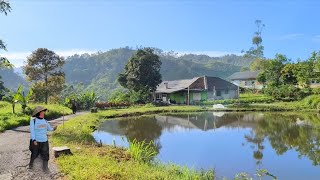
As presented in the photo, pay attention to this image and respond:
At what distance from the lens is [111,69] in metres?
121

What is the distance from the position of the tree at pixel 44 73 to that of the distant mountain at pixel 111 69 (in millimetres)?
55989

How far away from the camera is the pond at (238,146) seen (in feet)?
40.6

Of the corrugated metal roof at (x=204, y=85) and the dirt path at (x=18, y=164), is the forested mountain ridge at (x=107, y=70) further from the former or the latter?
the dirt path at (x=18, y=164)

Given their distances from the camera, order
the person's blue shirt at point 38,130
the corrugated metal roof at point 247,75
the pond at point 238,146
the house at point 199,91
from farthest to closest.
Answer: the corrugated metal roof at point 247,75, the house at point 199,91, the pond at point 238,146, the person's blue shirt at point 38,130

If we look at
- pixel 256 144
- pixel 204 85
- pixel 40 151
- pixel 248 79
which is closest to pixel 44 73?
pixel 204 85

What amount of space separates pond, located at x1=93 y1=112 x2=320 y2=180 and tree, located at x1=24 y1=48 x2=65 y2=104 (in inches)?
821

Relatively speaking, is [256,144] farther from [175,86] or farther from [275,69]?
[275,69]

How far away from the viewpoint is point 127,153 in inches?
469

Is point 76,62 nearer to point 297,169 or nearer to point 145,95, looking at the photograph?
point 145,95

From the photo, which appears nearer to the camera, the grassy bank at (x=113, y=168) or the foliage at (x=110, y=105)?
the grassy bank at (x=113, y=168)

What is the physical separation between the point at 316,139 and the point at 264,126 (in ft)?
20.7

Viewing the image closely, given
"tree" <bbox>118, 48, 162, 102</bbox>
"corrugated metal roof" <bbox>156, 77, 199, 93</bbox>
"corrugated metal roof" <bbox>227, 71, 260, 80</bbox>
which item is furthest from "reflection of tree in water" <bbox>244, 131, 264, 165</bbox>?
"corrugated metal roof" <bbox>227, 71, 260, 80</bbox>

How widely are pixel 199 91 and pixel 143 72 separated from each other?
396 inches

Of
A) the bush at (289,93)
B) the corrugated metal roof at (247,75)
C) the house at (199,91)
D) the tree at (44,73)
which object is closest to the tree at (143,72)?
the house at (199,91)
